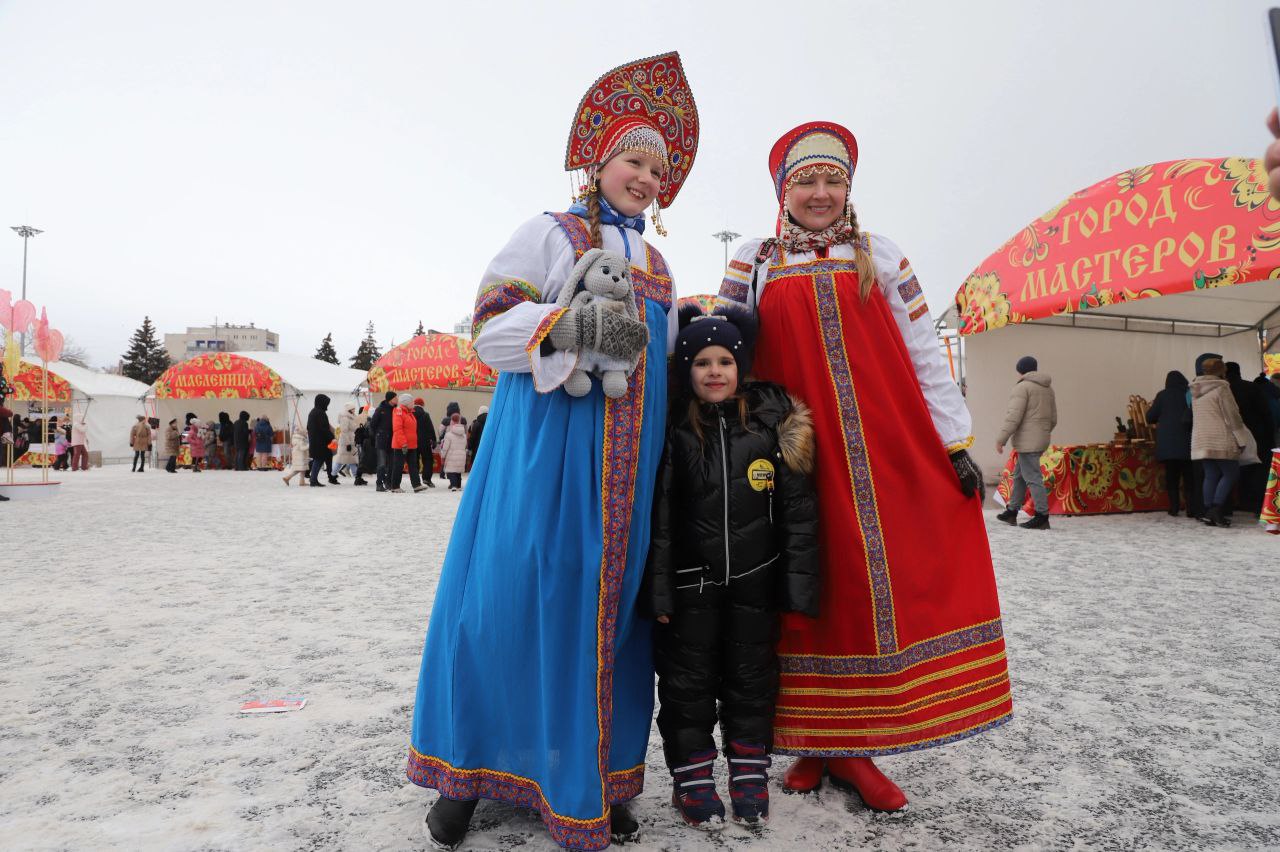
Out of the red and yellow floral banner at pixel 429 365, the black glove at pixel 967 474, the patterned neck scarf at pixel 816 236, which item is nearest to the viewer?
the black glove at pixel 967 474

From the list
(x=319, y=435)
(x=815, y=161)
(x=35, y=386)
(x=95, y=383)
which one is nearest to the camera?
(x=815, y=161)

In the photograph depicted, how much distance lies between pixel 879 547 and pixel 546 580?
883mm

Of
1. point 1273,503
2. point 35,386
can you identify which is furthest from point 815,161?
point 35,386

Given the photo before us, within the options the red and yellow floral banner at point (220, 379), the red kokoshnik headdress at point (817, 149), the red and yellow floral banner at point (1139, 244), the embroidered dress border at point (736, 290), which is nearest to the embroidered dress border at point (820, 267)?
the embroidered dress border at point (736, 290)

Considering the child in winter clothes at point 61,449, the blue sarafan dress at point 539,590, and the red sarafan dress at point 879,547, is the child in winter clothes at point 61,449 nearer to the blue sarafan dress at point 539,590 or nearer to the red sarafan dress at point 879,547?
the blue sarafan dress at point 539,590

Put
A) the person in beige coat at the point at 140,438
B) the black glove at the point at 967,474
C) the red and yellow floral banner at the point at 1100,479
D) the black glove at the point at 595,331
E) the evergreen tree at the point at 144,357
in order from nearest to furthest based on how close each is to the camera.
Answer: the black glove at the point at 595,331, the black glove at the point at 967,474, the red and yellow floral banner at the point at 1100,479, the person in beige coat at the point at 140,438, the evergreen tree at the point at 144,357

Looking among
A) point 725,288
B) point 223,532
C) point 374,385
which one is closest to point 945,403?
point 725,288

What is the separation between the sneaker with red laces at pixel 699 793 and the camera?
5.95 ft

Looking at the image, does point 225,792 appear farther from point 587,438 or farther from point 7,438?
point 7,438

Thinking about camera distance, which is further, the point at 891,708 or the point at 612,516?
the point at 891,708

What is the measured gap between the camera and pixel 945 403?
209cm

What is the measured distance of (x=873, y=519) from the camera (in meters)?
1.93

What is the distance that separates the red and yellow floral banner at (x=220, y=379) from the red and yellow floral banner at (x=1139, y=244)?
787 inches

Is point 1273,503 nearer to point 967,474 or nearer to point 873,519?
point 967,474
